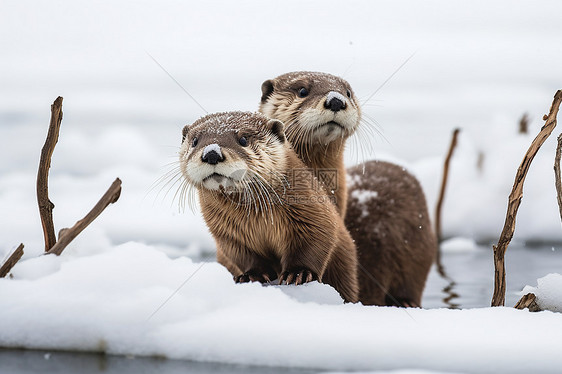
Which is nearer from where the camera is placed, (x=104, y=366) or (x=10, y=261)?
(x=104, y=366)

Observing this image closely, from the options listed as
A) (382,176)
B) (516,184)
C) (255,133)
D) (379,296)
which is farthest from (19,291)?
(382,176)

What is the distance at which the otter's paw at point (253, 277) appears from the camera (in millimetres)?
3605

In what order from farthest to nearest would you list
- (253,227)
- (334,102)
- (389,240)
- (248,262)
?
1. (389,240)
2. (334,102)
3. (248,262)
4. (253,227)

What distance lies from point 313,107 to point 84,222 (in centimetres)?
136

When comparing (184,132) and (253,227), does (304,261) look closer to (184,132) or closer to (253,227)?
(253,227)

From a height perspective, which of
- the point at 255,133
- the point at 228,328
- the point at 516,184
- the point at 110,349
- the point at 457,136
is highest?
the point at 457,136

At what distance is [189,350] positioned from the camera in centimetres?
269

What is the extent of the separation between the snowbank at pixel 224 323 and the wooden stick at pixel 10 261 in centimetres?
4

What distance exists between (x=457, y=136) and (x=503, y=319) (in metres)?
3.83

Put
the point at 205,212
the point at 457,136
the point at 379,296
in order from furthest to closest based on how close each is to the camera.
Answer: the point at 457,136 < the point at 379,296 < the point at 205,212

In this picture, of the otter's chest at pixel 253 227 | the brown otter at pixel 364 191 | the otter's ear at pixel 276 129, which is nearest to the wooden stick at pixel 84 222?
the otter's chest at pixel 253 227

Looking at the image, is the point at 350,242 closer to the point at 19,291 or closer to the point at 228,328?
the point at 228,328

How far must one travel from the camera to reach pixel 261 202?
3.53 meters

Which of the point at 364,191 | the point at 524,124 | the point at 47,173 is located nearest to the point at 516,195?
the point at 364,191
